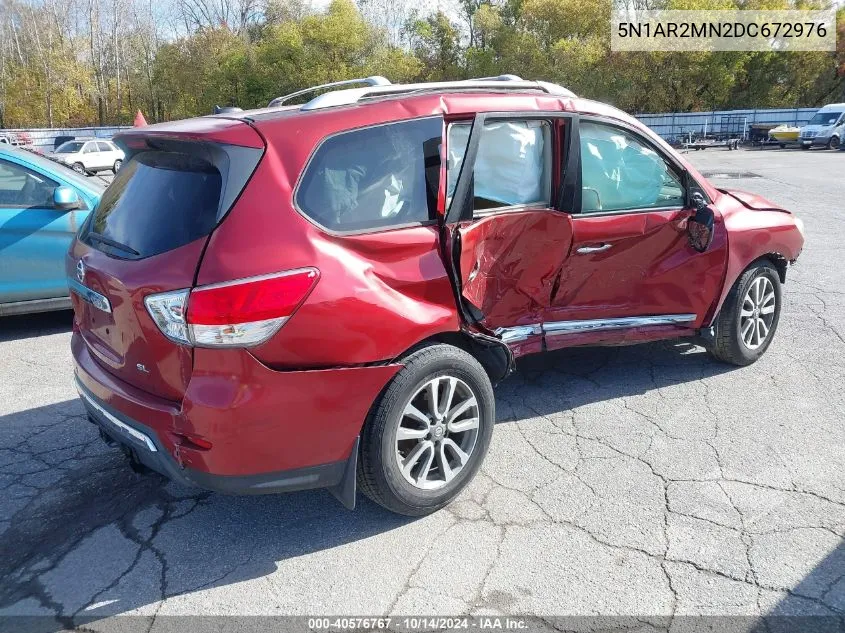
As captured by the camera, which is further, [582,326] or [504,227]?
[582,326]

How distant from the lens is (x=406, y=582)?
9.43 ft

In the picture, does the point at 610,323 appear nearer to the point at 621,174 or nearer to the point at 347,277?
the point at 621,174

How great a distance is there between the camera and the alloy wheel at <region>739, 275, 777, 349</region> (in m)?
4.89

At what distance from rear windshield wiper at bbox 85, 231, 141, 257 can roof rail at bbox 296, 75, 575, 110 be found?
0.99 metres

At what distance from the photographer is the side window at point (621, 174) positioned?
13.6 feet

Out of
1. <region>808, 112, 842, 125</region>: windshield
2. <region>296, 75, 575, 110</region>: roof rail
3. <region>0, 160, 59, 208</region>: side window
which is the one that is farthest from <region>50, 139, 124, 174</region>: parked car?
<region>808, 112, 842, 125</region>: windshield

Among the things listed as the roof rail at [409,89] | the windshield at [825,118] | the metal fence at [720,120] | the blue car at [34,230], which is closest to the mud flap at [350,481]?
the roof rail at [409,89]

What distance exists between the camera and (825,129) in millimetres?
30984

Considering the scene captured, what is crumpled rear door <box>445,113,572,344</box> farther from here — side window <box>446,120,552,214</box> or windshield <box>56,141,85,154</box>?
windshield <box>56,141,85,154</box>

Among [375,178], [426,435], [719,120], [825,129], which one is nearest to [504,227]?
[375,178]

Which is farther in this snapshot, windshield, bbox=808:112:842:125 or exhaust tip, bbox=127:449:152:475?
windshield, bbox=808:112:842:125

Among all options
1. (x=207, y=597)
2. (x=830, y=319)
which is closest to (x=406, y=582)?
(x=207, y=597)

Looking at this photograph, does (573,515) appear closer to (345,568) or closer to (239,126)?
(345,568)

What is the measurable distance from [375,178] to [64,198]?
384 centimetres
